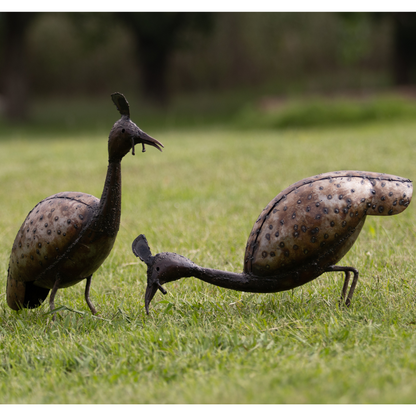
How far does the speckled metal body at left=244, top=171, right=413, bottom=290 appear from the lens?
257 cm

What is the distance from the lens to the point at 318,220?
8.43 feet

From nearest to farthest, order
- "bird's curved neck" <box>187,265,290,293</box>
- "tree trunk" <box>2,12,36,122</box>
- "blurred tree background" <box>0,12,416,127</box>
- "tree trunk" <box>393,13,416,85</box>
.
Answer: "bird's curved neck" <box>187,265,290,293</box>, "tree trunk" <box>393,13,416,85</box>, "tree trunk" <box>2,12,36,122</box>, "blurred tree background" <box>0,12,416,127</box>

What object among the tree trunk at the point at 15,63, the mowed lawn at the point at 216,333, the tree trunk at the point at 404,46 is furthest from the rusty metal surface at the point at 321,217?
the tree trunk at the point at 15,63

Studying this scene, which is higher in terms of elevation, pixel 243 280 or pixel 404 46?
pixel 404 46

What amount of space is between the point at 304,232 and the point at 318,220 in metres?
0.09

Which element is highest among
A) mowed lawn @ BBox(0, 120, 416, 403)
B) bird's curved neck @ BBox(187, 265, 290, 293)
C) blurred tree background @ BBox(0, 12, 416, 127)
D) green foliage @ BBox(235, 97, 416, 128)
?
blurred tree background @ BBox(0, 12, 416, 127)

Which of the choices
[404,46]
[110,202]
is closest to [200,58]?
[404,46]

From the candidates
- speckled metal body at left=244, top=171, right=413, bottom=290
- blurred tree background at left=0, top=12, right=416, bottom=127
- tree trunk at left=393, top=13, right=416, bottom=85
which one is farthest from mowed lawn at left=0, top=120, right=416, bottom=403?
tree trunk at left=393, top=13, right=416, bottom=85

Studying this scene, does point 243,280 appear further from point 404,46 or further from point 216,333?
point 404,46

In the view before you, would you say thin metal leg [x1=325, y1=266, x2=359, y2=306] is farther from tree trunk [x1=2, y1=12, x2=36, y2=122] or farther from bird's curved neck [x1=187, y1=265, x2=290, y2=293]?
tree trunk [x1=2, y1=12, x2=36, y2=122]

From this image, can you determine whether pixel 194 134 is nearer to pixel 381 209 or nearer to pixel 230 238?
pixel 230 238

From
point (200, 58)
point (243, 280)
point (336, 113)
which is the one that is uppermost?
point (200, 58)

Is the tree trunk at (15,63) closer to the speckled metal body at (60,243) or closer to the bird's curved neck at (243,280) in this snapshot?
the speckled metal body at (60,243)

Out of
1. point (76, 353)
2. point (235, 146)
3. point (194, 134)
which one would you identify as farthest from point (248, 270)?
point (194, 134)
